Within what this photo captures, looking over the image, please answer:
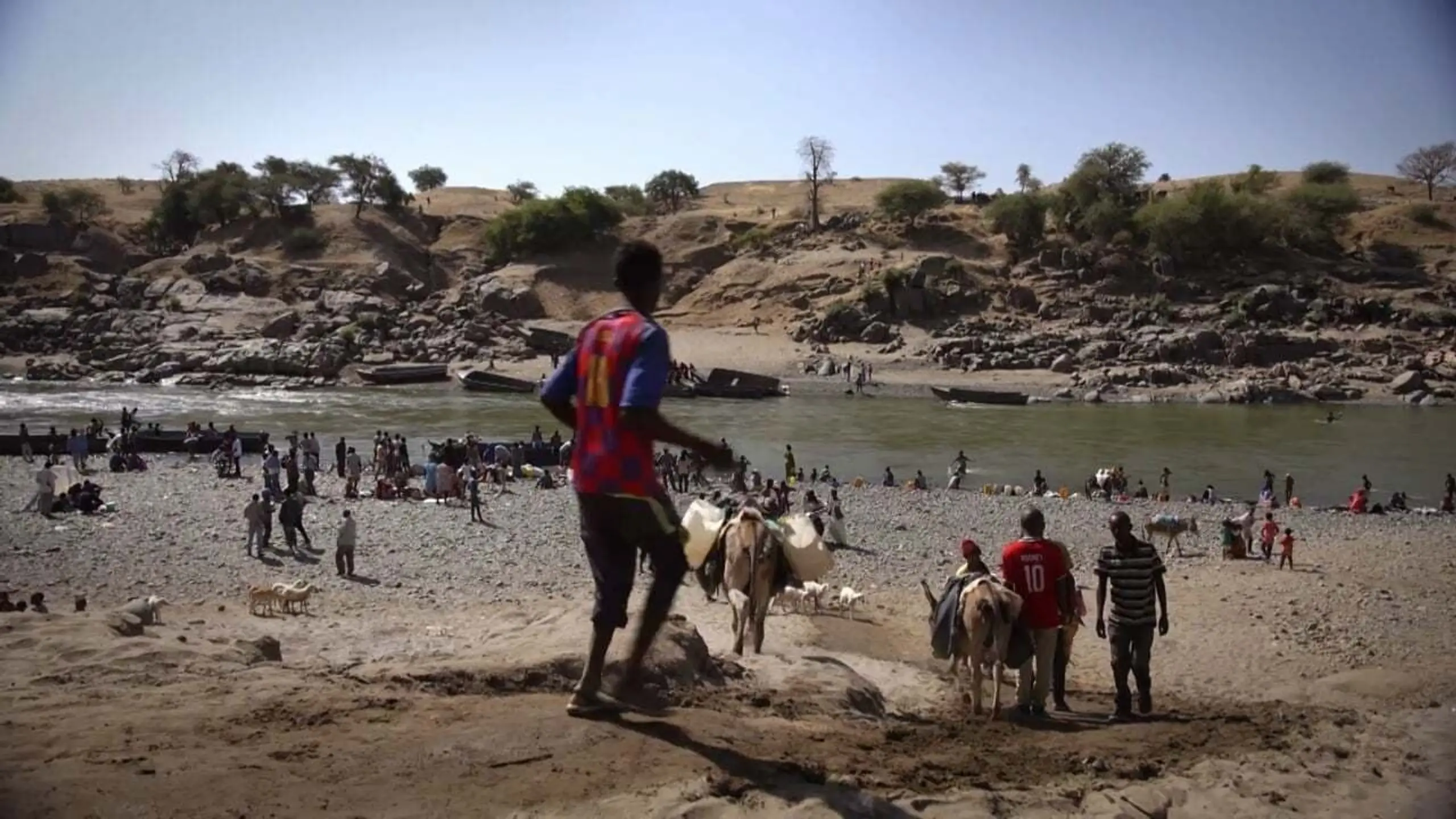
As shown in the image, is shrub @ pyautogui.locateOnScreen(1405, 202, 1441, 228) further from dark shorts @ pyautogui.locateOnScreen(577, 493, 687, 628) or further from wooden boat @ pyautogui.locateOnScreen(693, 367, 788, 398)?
dark shorts @ pyautogui.locateOnScreen(577, 493, 687, 628)

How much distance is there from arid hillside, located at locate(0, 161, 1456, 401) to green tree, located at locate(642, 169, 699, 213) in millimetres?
18159

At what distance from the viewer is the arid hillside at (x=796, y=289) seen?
56.7 metres

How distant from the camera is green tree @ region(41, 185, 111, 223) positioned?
3007 inches

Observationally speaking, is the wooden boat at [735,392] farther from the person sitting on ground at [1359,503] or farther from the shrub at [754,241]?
the shrub at [754,241]

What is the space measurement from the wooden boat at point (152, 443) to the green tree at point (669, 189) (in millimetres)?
77499

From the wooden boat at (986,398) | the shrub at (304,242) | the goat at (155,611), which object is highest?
the shrub at (304,242)

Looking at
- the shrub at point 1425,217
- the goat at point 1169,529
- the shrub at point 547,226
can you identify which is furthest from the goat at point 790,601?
the shrub at point 1425,217

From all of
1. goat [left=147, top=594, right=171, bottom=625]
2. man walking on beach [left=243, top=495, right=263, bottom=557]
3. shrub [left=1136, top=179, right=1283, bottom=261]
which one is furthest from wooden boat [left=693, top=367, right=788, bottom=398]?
goat [left=147, top=594, right=171, bottom=625]

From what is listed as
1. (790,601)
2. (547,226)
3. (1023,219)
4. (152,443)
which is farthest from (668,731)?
(547,226)

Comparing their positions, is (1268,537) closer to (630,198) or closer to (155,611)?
(155,611)

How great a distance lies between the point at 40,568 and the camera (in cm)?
1558

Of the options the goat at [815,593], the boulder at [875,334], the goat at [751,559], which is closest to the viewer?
the goat at [751,559]

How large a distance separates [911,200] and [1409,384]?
38179 millimetres

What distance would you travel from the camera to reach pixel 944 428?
1646 inches
